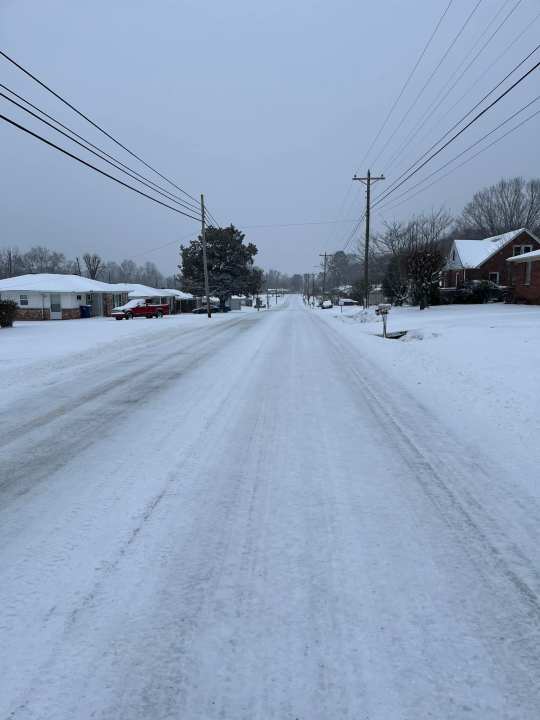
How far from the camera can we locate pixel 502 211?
81188mm

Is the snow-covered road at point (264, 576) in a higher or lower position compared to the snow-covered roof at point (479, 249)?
lower

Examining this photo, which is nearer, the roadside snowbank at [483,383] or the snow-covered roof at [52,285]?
the roadside snowbank at [483,383]

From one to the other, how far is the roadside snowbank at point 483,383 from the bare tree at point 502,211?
2813 inches

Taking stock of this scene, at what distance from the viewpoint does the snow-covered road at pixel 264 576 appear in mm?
2123

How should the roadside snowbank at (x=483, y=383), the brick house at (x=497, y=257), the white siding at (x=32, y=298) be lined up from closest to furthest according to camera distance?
1. the roadside snowbank at (x=483, y=383)
2. the white siding at (x=32, y=298)
3. the brick house at (x=497, y=257)

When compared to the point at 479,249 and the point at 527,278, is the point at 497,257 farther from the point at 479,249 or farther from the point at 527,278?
the point at 527,278

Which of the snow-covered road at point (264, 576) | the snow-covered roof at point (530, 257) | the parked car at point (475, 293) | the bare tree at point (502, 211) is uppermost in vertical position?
the bare tree at point (502, 211)

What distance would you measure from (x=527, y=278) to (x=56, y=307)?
120 ft

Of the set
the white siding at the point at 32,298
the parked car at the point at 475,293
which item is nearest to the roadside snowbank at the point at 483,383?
the parked car at the point at 475,293

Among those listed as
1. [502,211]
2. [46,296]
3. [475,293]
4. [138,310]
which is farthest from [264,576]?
[502,211]

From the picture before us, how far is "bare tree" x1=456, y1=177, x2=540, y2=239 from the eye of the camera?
254ft

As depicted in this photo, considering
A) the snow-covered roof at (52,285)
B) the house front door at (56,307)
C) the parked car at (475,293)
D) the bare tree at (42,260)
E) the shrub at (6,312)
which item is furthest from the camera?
the bare tree at (42,260)

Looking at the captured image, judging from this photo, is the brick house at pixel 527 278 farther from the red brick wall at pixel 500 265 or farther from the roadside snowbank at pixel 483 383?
the roadside snowbank at pixel 483 383

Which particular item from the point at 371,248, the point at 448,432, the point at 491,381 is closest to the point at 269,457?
the point at 448,432
